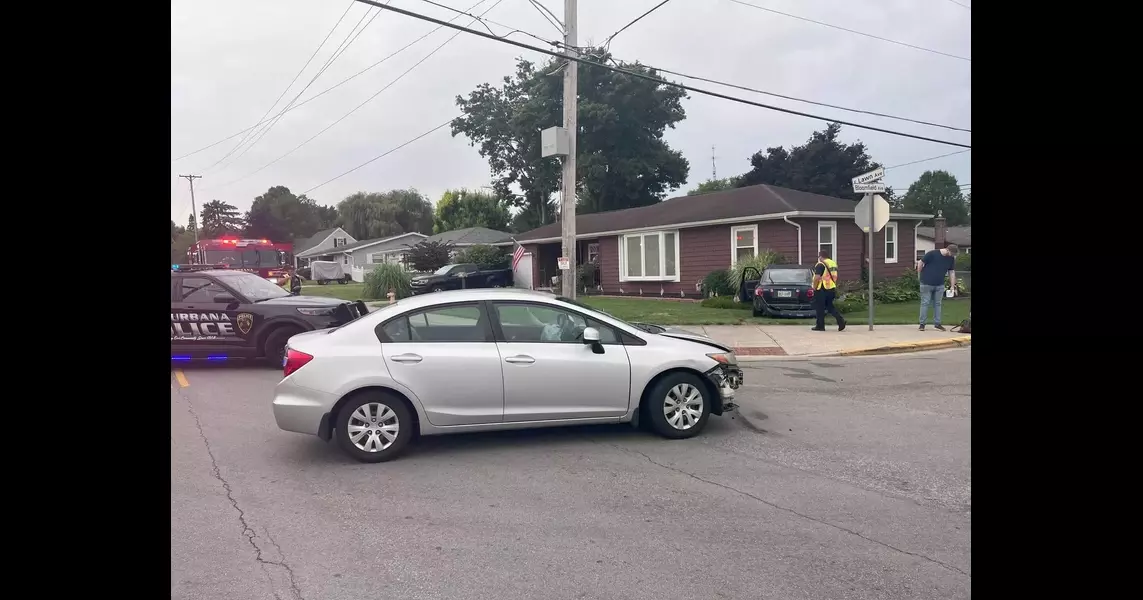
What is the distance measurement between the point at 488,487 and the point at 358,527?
1013mm

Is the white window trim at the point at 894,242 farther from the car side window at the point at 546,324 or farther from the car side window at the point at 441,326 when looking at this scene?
the car side window at the point at 441,326

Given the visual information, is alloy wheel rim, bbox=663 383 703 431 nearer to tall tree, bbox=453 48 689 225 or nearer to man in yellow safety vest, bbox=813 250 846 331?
man in yellow safety vest, bbox=813 250 846 331

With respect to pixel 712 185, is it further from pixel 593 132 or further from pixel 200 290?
pixel 200 290

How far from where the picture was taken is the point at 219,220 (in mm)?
63219

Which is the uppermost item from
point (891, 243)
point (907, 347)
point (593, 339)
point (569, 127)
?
point (569, 127)

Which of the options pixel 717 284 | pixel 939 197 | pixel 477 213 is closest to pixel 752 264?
pixel 717 284

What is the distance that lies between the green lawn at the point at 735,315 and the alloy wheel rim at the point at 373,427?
27.7 feet

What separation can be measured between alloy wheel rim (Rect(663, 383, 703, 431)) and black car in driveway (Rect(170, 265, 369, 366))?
624 cm

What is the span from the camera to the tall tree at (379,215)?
7469 cm

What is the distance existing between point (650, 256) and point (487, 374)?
20.7 m

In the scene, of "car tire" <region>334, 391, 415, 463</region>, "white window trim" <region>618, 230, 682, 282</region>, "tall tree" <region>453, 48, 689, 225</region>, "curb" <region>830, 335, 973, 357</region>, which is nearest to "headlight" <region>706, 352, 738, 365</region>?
"car tire" <region>334, 391, 415, 463</region>

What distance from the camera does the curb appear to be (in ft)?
38.2
